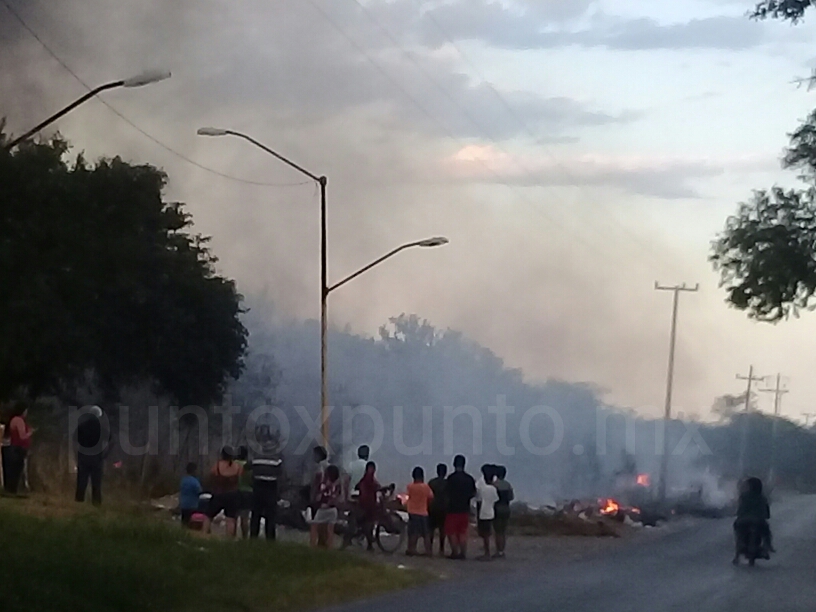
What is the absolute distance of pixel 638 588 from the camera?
63.7ft

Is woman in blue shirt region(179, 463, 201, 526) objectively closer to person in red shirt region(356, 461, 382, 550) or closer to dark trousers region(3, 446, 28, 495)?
person in red shirt region(356, 461, 382, 550)

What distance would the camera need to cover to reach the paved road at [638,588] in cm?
1656

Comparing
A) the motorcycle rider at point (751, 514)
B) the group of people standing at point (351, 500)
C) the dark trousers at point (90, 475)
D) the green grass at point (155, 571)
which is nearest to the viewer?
the green grass at point (155, 571)

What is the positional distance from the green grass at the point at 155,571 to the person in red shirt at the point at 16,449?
11.1 ft

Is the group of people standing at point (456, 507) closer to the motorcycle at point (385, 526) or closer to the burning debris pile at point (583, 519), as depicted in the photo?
the motorcycle at point (385, 526)

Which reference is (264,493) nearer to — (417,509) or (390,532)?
(417,509)

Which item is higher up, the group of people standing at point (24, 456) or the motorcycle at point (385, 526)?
the group of people standing at point (24, 456)

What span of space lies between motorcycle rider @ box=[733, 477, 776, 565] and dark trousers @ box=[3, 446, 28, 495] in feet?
41.6

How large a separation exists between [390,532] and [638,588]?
8.48 meters

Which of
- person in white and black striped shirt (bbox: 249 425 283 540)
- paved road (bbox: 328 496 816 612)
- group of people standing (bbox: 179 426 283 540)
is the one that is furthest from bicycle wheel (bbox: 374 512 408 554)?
person in white and black striped shirt (bbox: 249 425 283 540)

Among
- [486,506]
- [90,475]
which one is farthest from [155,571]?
[486,506]

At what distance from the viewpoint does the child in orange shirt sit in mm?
24072

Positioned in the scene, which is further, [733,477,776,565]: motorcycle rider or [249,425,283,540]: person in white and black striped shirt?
[733,477,776,565]: motorcycle rider

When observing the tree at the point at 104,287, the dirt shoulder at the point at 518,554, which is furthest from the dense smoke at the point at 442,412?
the dirt shoulder at the point at 518,554
